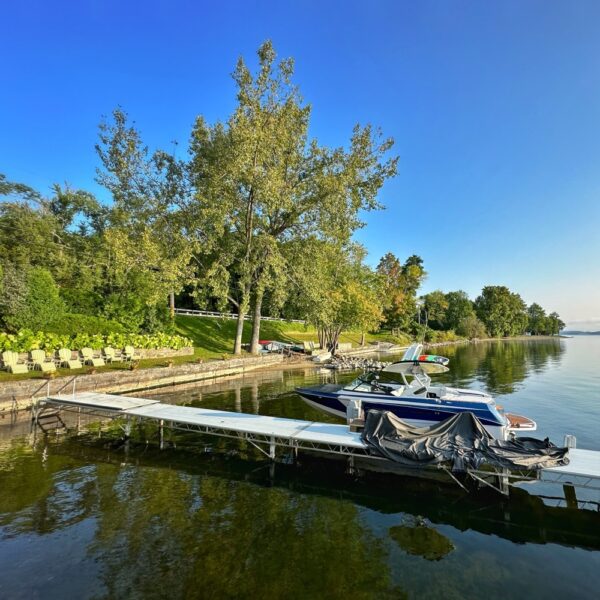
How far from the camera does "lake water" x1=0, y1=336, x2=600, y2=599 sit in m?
6.17

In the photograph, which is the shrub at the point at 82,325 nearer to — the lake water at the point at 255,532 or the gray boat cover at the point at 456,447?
the lake water at the point at 255,532

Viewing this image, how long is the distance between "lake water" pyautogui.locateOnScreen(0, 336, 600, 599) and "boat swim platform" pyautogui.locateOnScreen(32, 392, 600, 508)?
71cm

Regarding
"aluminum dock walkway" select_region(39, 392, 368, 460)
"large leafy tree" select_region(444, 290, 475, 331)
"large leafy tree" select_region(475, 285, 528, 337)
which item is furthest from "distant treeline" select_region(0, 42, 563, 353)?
"large leafy tree" select_region(475, 285, 528, 337)

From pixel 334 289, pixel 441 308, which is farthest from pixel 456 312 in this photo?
pixel 334 289

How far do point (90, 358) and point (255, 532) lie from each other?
738 inches

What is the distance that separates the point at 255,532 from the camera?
25.0ft

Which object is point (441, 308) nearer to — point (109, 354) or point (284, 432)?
point (109, 354)

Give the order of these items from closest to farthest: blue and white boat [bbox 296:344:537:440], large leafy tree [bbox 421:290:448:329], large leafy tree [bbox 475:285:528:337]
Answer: blue and white boat [bbox 296:344:537:440], large leafy tree [bbox 421:290:448:329], large leafy tree [bbox 475:285:528:337]

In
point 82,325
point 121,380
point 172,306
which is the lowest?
point 121,380

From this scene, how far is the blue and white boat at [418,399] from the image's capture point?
11.6 metres

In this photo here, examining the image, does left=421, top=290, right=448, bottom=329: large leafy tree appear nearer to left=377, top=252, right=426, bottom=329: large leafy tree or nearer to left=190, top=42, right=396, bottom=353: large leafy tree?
left=377, top=252, right=426, bottom=329: large leafy tree

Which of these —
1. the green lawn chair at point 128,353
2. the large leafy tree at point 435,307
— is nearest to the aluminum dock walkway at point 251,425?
the green lawn chair at point 128,353

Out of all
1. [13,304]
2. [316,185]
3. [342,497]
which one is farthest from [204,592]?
[316,185]

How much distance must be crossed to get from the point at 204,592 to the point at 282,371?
26.5 metres
